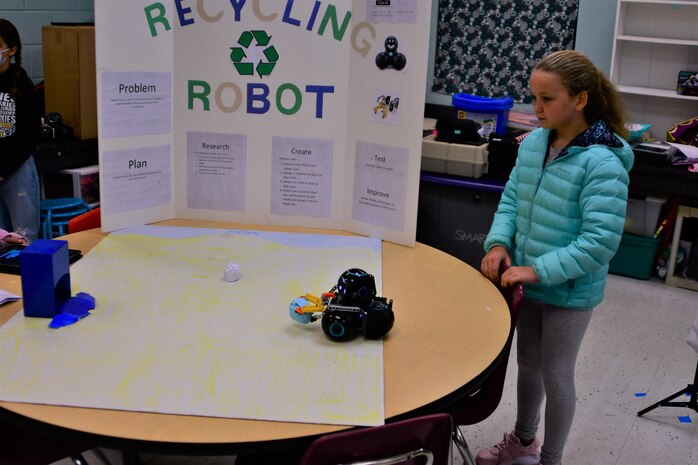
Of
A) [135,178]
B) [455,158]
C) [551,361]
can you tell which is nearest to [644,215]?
[455,158]

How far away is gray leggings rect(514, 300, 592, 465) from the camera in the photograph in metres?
2.32

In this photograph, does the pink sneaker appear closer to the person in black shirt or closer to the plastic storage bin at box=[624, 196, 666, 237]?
the plastic storage bin at box=[624, 196, 666, 237]

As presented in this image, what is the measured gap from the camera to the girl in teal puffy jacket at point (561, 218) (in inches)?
84.5

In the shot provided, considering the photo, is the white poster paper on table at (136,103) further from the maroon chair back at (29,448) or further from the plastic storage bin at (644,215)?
the plastic storage bin at (644,215)

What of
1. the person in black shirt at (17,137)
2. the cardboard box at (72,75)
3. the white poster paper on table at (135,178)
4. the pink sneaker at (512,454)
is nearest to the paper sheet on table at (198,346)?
the white poster paper on table at (135,178)

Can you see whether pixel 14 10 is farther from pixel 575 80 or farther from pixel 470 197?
pixel 575 80

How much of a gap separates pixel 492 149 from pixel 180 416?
3206 mm

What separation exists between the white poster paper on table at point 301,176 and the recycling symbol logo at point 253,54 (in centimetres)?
26

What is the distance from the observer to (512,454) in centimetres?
265

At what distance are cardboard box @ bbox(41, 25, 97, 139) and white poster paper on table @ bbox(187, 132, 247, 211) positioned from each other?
6.21ft

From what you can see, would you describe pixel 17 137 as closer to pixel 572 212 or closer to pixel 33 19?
pixel 33 19

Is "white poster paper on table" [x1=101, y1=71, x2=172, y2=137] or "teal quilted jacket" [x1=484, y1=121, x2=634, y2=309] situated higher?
"white poster paper on table" [x1=101, y1=71, x2=172, y2=137]

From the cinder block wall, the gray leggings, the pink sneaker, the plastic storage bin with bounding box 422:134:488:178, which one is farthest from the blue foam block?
the cinder block wall

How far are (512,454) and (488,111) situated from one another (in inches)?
103
